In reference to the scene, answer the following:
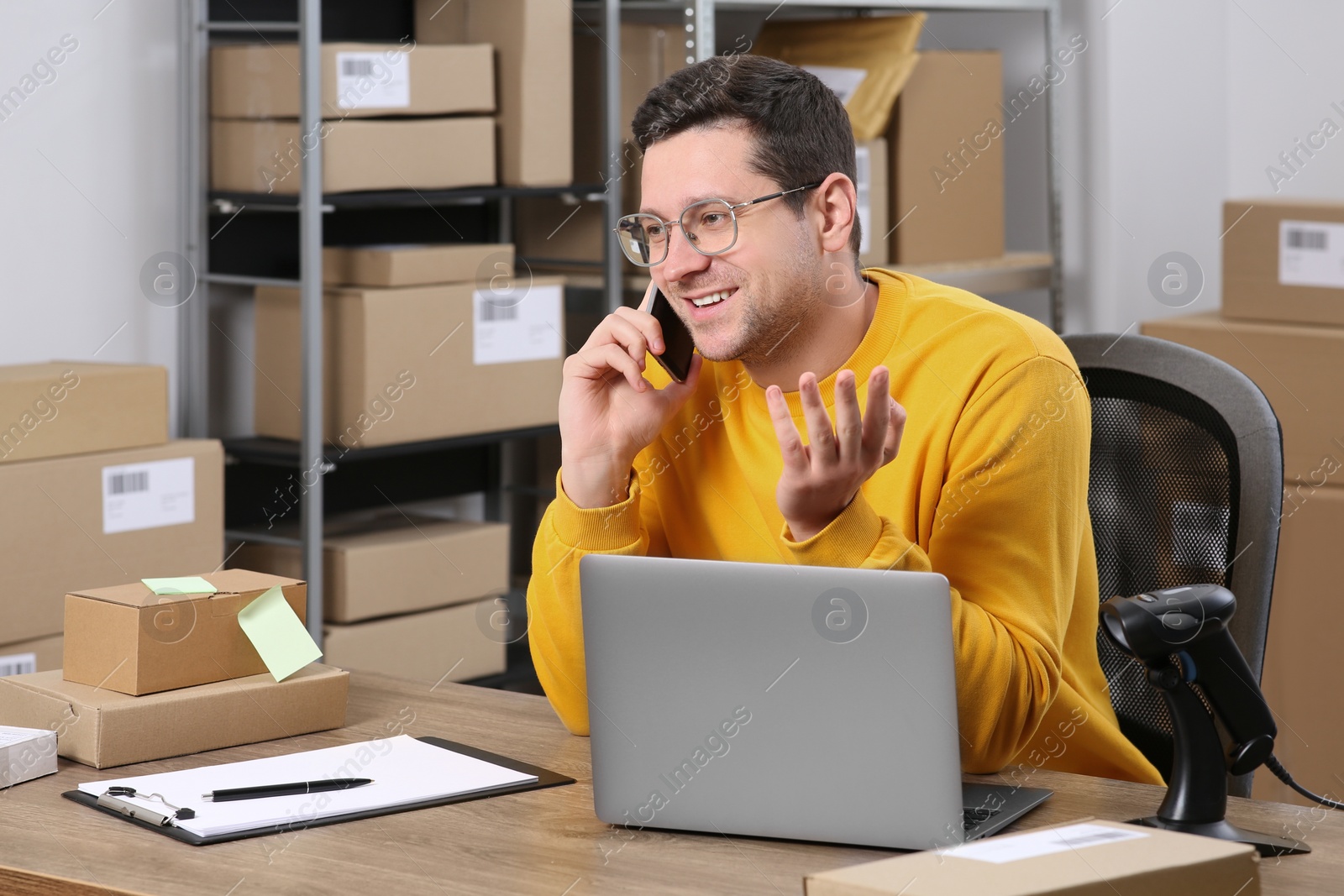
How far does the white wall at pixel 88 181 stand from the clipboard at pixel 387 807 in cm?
165

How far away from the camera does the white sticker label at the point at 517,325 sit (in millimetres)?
2875

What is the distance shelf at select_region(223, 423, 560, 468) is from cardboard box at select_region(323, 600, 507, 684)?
313 mm

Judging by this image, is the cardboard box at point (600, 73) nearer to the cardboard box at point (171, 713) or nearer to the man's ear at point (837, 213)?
the man's ear at point (837, 213)

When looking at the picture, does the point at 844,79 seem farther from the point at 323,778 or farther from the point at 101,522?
the point at 323,778

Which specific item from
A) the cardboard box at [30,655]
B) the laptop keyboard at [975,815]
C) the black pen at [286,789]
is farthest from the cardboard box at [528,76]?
the laptop keyboard at [975,815]

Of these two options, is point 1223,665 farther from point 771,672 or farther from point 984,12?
point 984,12

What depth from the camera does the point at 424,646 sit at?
2863mm

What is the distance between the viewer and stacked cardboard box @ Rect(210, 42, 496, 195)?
2660 millimetres

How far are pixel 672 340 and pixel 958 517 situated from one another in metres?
0.37

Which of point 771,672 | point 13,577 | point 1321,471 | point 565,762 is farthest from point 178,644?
point 1321,471

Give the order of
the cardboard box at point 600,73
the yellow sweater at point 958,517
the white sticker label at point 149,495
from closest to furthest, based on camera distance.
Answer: the yellow sweater at point 958,517 → the white sticker label at point 149,495 → the cardboard box at point 600,73

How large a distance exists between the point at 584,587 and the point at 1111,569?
2.39 feet

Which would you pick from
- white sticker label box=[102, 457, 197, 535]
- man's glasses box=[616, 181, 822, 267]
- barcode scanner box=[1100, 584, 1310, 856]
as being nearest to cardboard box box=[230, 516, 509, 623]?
white sticker label box=[102, 457, 197, 535]

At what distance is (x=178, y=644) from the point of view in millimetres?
1350
